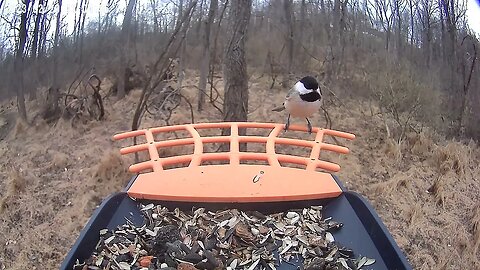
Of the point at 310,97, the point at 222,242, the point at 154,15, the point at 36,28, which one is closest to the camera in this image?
the point at 222,242

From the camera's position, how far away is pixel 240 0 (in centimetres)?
324

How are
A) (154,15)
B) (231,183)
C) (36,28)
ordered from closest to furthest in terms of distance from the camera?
(231,183), (36,28), (154,15)

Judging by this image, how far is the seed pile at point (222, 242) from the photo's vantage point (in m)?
1.26

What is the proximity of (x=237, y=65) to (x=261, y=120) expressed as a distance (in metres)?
2.55

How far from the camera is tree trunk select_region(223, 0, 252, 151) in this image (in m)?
3.24

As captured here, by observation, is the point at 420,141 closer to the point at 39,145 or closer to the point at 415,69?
the point at 415,69

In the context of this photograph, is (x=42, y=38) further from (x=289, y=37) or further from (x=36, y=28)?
(x=289, y=37)

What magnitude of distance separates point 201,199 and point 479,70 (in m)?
5.29

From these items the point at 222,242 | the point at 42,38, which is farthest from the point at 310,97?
the point at 42,38

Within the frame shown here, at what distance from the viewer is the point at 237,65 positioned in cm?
325

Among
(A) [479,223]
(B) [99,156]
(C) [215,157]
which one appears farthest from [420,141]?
(C) [215,157]

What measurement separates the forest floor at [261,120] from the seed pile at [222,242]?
7.76ft

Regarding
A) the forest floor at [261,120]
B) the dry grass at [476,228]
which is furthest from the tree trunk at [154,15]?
the dry grass at [476,228]

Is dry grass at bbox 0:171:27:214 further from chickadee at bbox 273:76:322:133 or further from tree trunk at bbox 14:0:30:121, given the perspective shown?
chickadee at bbox 273:76:322:133
